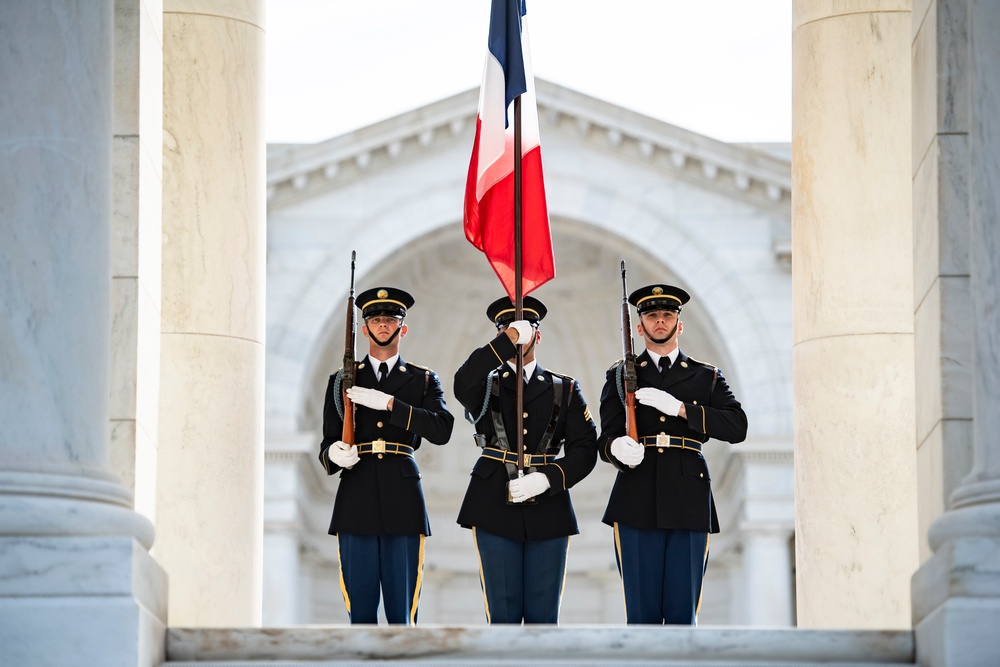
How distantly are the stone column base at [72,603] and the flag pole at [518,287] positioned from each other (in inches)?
129

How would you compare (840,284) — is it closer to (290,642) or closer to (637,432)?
(637,432)

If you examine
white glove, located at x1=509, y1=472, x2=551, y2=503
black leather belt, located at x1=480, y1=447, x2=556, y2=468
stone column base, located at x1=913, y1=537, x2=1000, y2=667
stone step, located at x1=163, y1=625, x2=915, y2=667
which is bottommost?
stone step, located at x1=163, y1=625, x2=915, y2=667

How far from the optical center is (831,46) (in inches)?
580

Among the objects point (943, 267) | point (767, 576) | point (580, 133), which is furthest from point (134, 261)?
point (580, 133)

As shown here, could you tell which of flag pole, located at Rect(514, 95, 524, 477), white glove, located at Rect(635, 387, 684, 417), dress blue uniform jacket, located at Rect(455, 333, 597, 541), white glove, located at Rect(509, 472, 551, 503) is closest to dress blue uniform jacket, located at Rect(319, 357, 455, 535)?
dress blue uniform jacket, located at Rect(455, 333, 597, 541)

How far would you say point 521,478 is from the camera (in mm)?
12719

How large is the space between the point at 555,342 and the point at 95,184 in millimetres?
27767

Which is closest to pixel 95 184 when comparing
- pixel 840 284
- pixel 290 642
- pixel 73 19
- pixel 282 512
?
pixel 73 19

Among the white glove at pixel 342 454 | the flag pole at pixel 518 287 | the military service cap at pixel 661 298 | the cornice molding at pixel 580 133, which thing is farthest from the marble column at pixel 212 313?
the cornice molding at pixel 580 133

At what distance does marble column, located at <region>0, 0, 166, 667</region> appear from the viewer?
9992 mm

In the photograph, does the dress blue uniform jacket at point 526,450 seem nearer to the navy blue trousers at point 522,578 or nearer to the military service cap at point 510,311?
the navy blue trousers at point 522,578

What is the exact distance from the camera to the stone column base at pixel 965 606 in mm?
9984

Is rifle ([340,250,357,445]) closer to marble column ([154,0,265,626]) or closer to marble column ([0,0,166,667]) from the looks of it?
marble column ([154,0,265,626])

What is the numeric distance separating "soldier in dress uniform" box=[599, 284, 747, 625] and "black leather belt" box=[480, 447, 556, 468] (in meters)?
0.40
